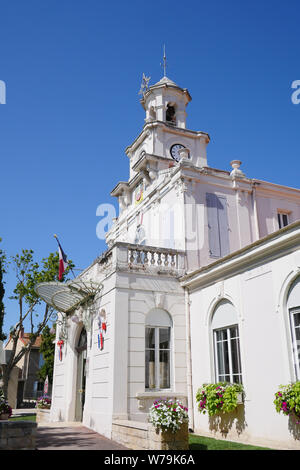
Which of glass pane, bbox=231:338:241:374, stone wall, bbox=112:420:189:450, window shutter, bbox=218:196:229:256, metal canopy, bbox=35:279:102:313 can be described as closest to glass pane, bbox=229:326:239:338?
glass pane, bbox=231:338:241:374

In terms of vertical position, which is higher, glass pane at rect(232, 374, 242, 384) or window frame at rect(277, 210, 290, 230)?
window frame at rect(277, 210, 290, 230)

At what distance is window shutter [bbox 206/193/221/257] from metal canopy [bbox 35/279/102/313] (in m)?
4.57

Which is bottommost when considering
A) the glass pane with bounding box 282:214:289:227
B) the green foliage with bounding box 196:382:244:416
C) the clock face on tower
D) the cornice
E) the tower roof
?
the green foliage with bounding box 196:382:244:416

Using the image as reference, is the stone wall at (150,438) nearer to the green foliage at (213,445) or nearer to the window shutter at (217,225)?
the green foliage at (213,445)

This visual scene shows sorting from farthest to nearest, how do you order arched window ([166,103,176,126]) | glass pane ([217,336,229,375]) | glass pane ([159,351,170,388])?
arched window ([166,103,176,126]), glass pane ([159,351,170,388]), glass pane ([217,336,229,375])

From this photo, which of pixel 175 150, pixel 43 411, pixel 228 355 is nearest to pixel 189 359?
pixel 228 355

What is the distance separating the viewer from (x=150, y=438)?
877 cm

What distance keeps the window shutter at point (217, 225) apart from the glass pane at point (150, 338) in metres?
4.01

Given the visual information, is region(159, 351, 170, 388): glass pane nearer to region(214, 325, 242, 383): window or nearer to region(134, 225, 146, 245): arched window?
region(214, 325, 242, 383): window

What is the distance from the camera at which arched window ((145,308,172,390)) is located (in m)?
12.4

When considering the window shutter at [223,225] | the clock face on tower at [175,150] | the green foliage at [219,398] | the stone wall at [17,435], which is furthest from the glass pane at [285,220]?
the stone wall at [17,435]

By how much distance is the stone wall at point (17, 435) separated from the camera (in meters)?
8.12

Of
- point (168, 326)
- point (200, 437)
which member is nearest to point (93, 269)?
point (168, 326)

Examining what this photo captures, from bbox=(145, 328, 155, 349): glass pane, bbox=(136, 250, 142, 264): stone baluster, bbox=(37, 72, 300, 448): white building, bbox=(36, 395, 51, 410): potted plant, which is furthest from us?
bbox=(36, 395, 51, 410): potted plant
